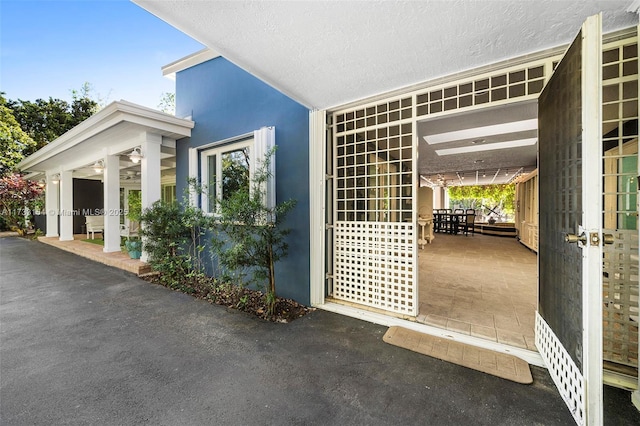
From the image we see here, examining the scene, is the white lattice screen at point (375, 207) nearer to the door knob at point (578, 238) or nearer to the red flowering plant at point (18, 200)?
the door knob at point (578, 238)

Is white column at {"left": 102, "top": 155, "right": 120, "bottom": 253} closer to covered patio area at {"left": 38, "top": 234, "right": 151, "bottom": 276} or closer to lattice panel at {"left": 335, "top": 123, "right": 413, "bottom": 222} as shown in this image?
covered patio area at {"left": 38, "top": 234, "right": 151, "bottom": 276}

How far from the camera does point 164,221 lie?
445 cm

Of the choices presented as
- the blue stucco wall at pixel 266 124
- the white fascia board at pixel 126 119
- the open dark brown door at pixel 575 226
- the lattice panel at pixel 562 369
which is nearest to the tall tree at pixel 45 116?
the white fascia board at pixel 126 119

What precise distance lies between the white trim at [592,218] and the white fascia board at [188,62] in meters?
5.10

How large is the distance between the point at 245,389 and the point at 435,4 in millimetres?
2937

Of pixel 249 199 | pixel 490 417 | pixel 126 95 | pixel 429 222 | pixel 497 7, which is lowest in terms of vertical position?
pixel 490 417

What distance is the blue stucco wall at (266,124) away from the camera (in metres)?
3.41

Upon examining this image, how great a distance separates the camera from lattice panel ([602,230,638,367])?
184cm

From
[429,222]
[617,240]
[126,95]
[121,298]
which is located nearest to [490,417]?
[617,240]

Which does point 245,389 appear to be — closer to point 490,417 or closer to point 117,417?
point 117,417

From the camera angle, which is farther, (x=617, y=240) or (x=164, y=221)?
(x=164, y=221)

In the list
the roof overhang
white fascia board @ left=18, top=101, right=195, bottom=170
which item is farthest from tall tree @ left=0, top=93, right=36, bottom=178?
white fascia board @ left=18, top=101, right=195, bottom=170

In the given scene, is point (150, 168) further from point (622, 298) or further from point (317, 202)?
point (622, 298)

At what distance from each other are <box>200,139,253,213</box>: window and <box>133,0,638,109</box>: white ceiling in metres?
1.99
